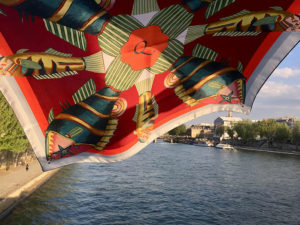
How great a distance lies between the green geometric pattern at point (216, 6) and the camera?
3150 millimetres

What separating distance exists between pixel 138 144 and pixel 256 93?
199 centimetres

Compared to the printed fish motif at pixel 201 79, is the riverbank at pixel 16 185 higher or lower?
lower

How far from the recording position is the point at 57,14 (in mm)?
2990

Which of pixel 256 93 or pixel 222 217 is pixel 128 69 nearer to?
pixel 256 93

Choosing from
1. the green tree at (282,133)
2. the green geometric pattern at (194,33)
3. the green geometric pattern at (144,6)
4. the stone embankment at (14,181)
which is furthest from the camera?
the green tree at (282,133)

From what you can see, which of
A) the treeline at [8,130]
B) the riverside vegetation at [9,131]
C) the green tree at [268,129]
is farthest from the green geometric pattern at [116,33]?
the green tree at [268,129]

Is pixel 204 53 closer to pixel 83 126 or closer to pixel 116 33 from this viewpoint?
pixel 116 33

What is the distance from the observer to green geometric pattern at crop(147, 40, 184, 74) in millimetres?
3637

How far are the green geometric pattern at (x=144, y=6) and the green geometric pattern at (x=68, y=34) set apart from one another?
0.76m

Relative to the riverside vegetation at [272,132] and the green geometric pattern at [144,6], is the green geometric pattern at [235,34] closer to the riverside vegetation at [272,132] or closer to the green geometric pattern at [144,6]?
the green geometric pattern at [144,6]

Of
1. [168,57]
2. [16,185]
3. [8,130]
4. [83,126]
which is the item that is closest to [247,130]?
[16,185]

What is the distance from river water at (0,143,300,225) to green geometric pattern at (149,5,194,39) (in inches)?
716

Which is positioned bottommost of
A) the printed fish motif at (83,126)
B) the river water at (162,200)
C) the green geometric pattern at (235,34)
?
the river water at (162,200)

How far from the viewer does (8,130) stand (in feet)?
82.3
